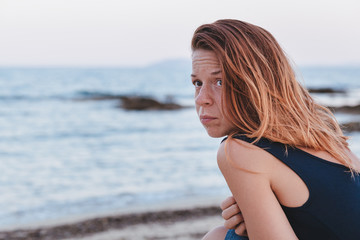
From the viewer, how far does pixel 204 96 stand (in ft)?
6.10

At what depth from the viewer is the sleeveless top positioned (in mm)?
1571

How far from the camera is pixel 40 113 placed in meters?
25.1

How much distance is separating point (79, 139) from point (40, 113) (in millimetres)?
10268

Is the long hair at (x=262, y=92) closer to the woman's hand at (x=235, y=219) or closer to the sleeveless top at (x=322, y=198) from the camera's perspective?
the sleeveless top at (x=322, y=198)

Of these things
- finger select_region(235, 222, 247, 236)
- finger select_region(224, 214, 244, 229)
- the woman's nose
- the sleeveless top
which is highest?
the woman's nose

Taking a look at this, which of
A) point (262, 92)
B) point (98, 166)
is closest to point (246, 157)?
point (262, 92)

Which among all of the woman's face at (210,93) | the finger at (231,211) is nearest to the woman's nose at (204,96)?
the woman's face at (210,93)

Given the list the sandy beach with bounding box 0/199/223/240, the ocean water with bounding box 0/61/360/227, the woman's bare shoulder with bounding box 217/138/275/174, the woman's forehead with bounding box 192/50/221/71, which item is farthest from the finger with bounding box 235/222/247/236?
the sandy beach with bounding box 0/199/223/240

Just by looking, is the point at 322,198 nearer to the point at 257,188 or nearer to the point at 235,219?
the point at 257,188

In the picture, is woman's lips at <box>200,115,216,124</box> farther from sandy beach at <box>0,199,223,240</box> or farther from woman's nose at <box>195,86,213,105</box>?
sandy beach at <box>0,199,223,240</box>

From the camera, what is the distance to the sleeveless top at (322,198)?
157 centimetres

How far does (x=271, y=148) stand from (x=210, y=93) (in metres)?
0.39

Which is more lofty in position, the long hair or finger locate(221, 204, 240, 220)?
the long hair

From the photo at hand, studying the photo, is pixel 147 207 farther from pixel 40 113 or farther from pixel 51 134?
pixel 40 113
